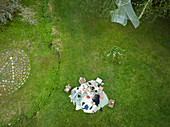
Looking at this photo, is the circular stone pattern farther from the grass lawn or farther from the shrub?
the shrub

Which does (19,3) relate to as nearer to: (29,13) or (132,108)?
(29,13)

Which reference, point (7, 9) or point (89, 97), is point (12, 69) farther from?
point (89, 97)

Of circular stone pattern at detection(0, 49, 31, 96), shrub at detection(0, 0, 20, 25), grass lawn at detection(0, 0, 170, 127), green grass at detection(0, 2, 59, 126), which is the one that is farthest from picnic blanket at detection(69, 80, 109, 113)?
shrub at detection(0, 0, 20, 25)

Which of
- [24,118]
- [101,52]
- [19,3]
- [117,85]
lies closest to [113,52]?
[101,52]

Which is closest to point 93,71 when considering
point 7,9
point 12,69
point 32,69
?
point 32,69

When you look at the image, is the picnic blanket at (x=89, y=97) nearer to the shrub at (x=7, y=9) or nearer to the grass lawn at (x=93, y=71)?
the grass lawn at (x=93, y=71)

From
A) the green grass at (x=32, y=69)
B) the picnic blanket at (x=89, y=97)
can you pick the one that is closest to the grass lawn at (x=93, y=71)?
the green grass at (x=32, y=69)
